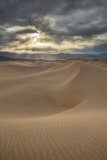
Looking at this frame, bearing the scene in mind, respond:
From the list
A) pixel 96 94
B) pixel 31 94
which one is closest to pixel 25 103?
pixel 31 94

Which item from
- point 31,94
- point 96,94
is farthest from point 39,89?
point 96,94

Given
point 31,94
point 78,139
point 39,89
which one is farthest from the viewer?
point 39,89

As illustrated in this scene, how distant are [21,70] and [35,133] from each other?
1524 inches

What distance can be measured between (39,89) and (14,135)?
11.1 m

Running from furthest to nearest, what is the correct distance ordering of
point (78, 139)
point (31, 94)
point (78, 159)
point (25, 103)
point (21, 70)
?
point (21, 70), point (31, 94), point (25, 103), point (78, 139), point (78, 159)

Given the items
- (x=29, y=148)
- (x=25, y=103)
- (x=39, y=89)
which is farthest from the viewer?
(x=39, y=89)

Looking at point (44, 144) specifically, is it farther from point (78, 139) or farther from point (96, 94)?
point (96, 94)

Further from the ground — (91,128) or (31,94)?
(91,128)

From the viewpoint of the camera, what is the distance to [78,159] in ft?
12.5

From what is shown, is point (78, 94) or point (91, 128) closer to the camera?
point (91, 128)

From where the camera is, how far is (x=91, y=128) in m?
5.69

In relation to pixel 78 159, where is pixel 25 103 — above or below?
below

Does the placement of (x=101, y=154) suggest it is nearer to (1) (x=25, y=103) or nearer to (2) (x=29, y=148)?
(2) (x=29, y=148)

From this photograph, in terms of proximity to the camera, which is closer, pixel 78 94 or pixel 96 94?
pixel 96 94
